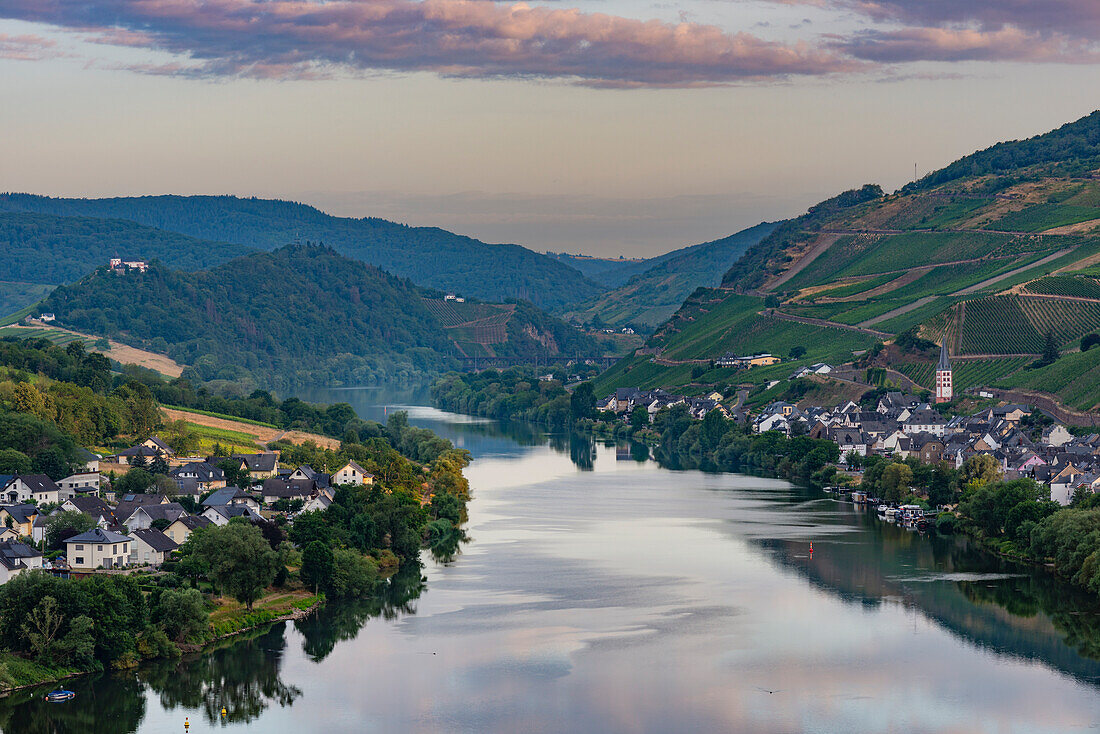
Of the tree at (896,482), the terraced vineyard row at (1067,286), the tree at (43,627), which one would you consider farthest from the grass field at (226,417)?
the terraced vineyard row at (1067,286)

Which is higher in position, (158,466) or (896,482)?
(896,482)

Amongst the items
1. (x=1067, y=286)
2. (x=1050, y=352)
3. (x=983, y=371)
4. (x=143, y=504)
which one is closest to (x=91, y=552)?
(x=143, y=504)

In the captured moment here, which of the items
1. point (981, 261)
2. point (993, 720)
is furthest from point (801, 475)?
point (981, 261)

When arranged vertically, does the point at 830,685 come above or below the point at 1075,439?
below

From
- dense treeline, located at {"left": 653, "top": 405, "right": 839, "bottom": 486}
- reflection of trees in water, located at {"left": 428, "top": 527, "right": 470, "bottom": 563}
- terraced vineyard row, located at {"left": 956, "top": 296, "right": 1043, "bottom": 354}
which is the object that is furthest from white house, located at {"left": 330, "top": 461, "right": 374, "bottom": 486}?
terraced vineyard row, located at {"left": 956, "top": 296, "right": 1043, "bottom": 354}

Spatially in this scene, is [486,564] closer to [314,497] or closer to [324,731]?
[314,497]

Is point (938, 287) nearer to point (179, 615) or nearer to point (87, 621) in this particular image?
point (179, 615)
